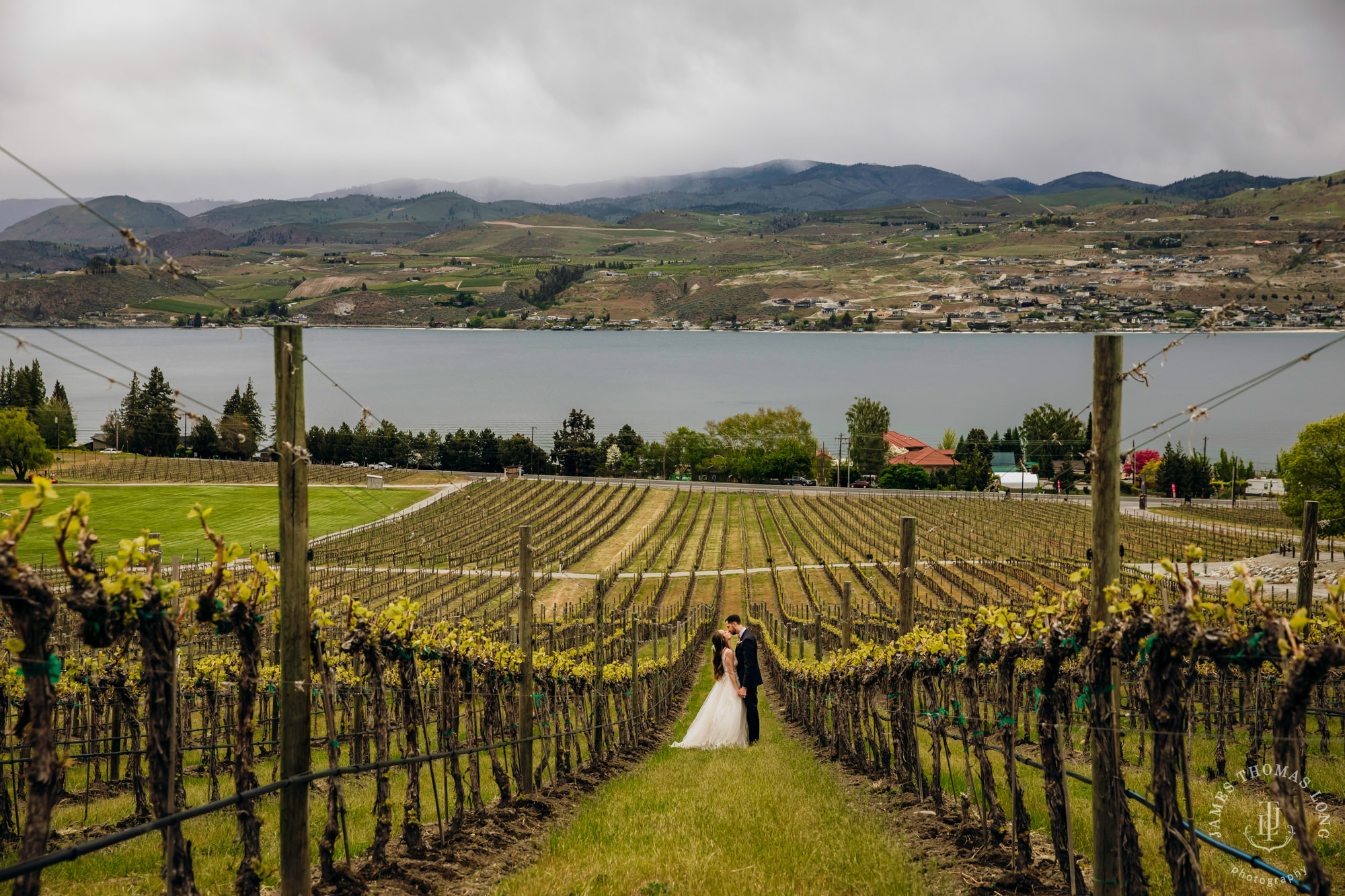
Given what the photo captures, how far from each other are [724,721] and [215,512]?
5301 centimetres

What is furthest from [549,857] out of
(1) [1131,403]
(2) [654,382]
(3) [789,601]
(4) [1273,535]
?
(2) [654,382]

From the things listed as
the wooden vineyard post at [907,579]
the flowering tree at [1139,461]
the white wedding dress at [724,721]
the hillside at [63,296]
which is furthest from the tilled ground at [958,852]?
the hillside at [63,296]

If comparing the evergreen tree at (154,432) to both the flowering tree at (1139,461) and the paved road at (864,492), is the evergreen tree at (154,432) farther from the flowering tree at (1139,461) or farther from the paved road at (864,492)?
the flowering tree at (1139,461)

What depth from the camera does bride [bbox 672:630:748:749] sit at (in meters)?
12.5

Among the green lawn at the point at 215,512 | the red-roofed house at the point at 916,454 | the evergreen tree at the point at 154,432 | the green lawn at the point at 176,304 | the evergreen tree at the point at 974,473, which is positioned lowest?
the green lawn at the point at 215,512

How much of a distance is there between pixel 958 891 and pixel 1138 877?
123 cm

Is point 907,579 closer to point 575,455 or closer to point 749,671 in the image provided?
point 749,671

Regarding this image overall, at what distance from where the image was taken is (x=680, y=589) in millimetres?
41719

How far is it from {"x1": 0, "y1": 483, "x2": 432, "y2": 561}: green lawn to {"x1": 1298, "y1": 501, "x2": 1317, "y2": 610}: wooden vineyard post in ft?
179

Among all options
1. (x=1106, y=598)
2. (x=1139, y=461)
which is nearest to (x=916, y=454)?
(x=1139, y=461)

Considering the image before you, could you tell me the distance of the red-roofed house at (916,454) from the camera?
10388 cm

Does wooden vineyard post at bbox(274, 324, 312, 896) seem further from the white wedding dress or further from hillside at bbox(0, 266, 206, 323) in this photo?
hillside at bbox(0, 266, 206, 323)

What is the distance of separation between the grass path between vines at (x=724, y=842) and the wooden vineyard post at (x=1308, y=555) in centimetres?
661

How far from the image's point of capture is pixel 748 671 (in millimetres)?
11961
